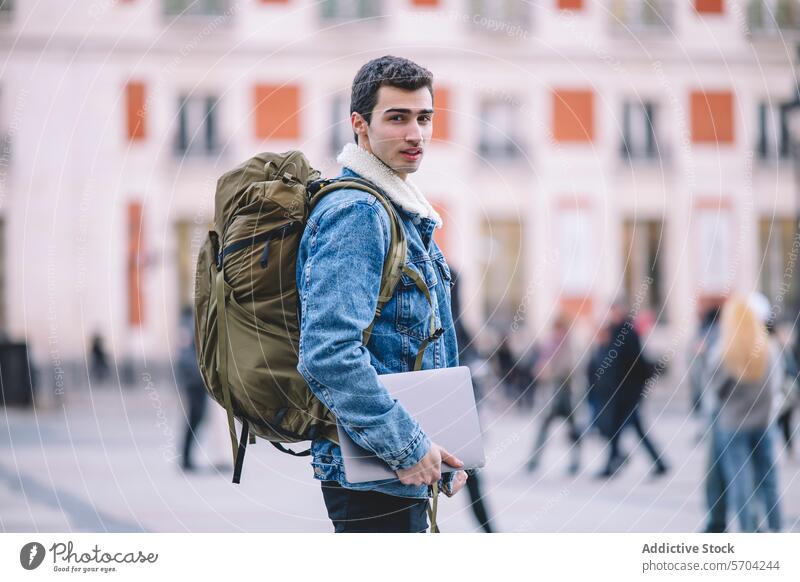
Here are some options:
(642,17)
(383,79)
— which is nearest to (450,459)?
(383,79)

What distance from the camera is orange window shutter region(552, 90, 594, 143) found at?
16805 mm

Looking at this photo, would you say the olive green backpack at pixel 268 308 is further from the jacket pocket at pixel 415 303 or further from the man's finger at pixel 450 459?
the man's finger at pixel 450 459

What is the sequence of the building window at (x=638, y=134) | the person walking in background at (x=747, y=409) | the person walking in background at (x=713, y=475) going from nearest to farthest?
the person walking in background at (x=747, y=409) < the person walking in background at (x=713, y=475) < the building window at (x=638, y=134)

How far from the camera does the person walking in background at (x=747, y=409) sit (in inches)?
243

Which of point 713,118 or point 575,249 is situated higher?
point 713,118

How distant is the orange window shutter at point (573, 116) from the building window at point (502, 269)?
1740mm

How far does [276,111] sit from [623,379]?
847 cm

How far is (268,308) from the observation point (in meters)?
2.77

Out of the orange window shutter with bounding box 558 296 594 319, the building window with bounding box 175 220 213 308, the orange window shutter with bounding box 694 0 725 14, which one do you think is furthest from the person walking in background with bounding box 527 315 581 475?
the building window with bounding box 175 220 213 308

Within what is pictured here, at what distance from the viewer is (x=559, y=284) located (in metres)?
18.9

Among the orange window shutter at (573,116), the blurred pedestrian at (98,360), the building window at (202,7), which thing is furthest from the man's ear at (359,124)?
the blurred pedestrian at (98,360)

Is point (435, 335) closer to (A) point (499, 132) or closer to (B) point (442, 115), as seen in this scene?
(B) point (442, 115)

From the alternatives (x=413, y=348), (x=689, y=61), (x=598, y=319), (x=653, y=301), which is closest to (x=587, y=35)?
(x=689, y=61)
